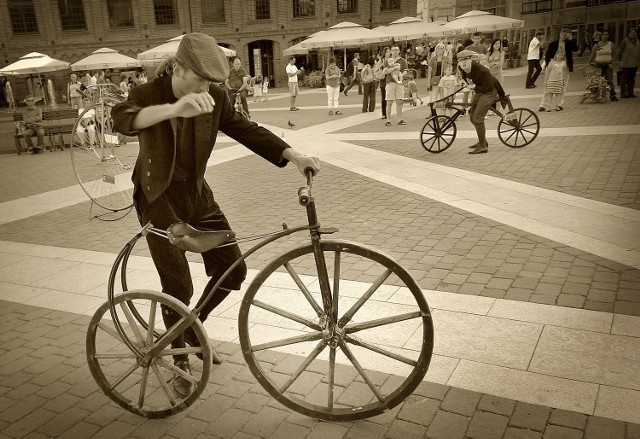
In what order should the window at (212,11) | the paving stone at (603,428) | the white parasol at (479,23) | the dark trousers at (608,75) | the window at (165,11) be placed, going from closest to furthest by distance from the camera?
1. the paving stone at (603,428)
2. the dark trousers at (608,75)
3. the white parasol at (479,23)
4. the window at (165,11)
5. the window at (212,11)

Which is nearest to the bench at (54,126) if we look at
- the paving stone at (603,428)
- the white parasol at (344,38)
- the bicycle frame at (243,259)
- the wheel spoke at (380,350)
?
the white parasol at (344,38)

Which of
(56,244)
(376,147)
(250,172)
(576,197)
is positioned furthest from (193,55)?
(376,147)

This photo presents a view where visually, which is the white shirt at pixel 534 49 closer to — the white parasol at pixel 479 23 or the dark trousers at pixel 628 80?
the white parasol at pixel 479 23

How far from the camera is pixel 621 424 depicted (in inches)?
113

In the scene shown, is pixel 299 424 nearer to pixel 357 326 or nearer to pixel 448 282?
pixel 357 326

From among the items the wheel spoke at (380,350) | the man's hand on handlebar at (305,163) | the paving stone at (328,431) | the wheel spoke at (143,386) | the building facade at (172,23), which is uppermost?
the building facade at (172,23)

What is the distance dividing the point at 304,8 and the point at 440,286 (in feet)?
125

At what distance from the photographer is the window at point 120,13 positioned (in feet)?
125

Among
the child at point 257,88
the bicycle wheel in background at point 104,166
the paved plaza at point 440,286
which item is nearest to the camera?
the paved plaza at point 440,286

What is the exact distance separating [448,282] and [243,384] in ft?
7.01

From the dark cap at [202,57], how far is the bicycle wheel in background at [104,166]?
3815mm

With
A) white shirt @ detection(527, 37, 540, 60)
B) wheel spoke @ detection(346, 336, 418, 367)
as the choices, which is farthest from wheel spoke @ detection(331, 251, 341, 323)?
white shirt @ detection(527, 37, 540, 60)

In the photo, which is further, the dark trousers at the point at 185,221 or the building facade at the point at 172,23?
the building facade at the point at 172,23

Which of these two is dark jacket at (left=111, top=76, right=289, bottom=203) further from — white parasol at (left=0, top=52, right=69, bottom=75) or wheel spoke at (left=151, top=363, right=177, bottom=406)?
white parasol at (left=0, top=52, right=69, bottom=75)
